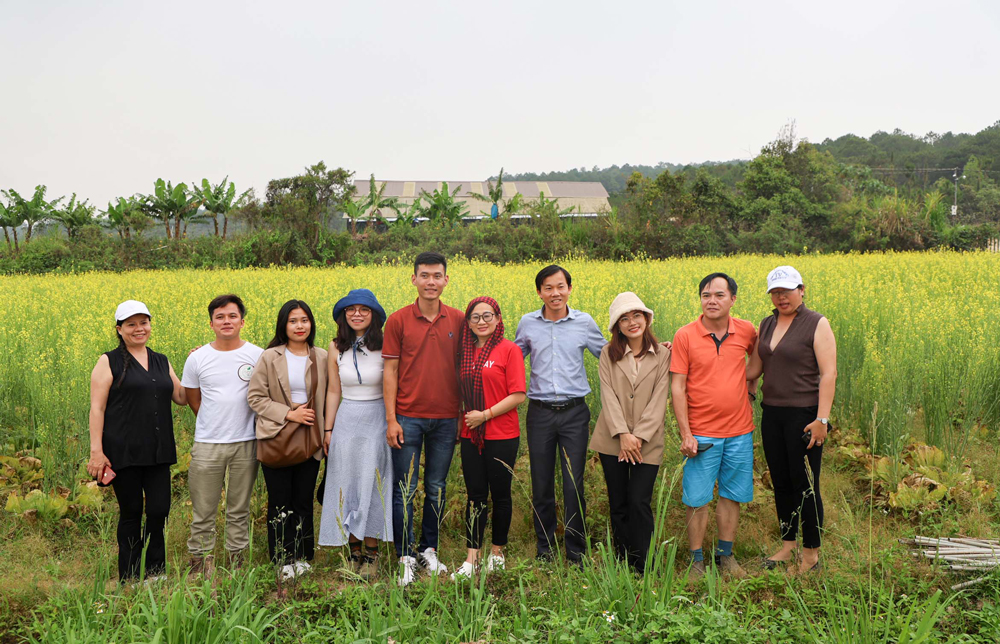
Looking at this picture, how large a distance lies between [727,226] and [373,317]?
20.2 meters

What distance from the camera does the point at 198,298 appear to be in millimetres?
9711

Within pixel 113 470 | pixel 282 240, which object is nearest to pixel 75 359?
pixel 113 470

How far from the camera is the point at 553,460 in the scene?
12.0 feet

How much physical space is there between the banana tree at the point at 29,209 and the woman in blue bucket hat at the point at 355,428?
26.1m

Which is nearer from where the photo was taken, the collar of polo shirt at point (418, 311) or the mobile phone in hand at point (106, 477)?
the mobile phone in hand at point (106, 477)

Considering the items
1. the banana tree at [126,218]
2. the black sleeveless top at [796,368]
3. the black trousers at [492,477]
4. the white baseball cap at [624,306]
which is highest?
the banana tree at [126,218]

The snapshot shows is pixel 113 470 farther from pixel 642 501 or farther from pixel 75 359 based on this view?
pixel 642 501

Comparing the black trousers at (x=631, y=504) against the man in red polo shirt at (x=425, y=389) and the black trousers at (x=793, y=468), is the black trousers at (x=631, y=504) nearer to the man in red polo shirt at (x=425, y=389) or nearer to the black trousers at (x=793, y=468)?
the black trousers at (x=793, y=468)

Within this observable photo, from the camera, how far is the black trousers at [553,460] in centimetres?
362

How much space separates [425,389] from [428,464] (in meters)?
0.45

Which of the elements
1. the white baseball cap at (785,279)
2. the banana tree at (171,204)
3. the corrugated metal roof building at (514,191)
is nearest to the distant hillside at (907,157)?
the corrugated metal roof building at (514,191)

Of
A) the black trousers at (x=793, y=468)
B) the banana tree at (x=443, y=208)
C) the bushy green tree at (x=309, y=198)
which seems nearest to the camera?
the black trousers at (x=793, y=468)

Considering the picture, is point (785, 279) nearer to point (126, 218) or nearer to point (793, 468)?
point (793, 468)

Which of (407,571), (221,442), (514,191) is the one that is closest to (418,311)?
(221,442)
